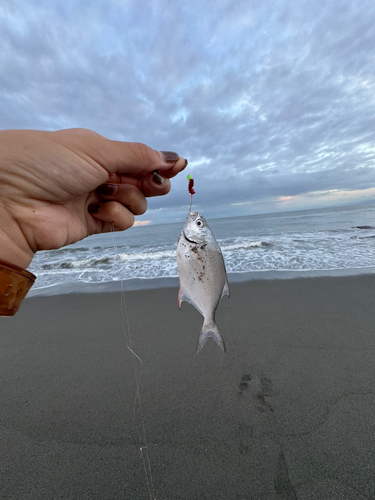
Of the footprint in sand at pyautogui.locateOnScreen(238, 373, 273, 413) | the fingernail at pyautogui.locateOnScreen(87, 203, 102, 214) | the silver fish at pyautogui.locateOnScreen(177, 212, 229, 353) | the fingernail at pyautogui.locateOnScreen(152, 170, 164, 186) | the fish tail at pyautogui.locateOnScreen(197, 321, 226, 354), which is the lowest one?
the footprint in sand at pyautogui.locateOnScreen(238, 373, 273, 413)

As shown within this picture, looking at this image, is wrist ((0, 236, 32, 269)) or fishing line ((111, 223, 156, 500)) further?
fishing line ((111, 223, 156, 500))

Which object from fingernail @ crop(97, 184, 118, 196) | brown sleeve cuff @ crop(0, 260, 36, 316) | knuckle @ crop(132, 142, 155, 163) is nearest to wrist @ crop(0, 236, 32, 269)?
brown sleeve cuff @ crop(0, 260, 36, 316)

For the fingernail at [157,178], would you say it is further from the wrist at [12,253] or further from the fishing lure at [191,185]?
the wrist at [12,253]

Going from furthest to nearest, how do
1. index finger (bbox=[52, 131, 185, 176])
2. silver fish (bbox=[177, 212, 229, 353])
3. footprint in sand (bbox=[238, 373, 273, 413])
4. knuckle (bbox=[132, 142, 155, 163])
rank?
footprint in sand (bbox=[238, 373, 273, 413]) → silver fish (bbox=[177, 212, 229, 353]) → knuckle (bbox=[132, 142, 155, 163]) → index finger (bbox=[52, 131, 185, 176])

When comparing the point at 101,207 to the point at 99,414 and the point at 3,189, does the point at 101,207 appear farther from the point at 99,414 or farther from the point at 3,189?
the point at 99,414

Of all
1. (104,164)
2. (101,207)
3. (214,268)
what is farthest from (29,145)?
(214,268)

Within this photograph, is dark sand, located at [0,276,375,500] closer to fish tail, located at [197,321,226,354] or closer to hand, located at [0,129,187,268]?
fish tail, located at [197,321,226,354]
